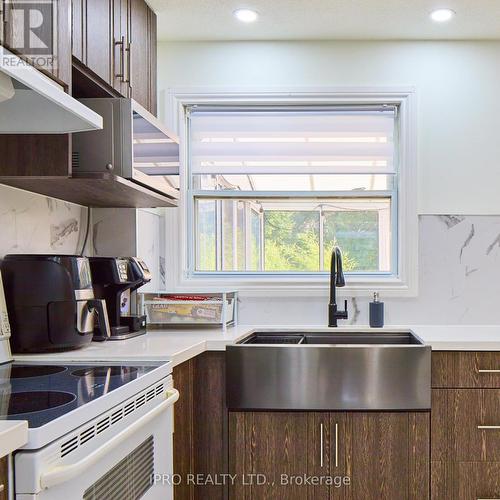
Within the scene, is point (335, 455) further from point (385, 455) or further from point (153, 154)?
point (153, 154)

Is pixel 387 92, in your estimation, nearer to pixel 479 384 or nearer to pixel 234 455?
pixel 479 384

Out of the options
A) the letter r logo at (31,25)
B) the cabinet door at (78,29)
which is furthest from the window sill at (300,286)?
the letter r logo at (31,25)

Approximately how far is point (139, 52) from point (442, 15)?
1406 mm

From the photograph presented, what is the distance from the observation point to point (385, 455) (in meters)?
2.12

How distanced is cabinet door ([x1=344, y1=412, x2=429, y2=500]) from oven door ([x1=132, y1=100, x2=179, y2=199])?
3.97 ft

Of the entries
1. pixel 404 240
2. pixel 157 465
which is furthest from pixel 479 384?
pixel 157 465

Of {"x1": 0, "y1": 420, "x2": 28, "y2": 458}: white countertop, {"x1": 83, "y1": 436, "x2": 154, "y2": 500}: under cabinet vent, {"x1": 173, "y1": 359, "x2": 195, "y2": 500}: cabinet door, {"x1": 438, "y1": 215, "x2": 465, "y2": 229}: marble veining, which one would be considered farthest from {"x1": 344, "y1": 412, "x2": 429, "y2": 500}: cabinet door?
{"x1": 0, "y1": 420, "x2": 28, "y2": 458}: white countertop

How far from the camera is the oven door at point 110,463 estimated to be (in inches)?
37.9

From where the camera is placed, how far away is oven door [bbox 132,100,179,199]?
6.49ft

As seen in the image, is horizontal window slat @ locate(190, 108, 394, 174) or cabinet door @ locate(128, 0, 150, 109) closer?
cabinet door @ locate(128, 0, 150, 109)

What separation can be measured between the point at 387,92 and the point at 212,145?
37.7 inches

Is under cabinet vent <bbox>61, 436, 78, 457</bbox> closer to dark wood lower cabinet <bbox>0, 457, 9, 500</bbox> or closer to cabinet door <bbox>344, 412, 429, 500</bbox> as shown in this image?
dark wood lower cabinet <bbox>0, 457, 9, 500</bbox>

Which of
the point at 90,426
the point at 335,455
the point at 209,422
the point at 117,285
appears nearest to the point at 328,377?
the point at 335,455

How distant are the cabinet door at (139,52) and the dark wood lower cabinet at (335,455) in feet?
4.68
